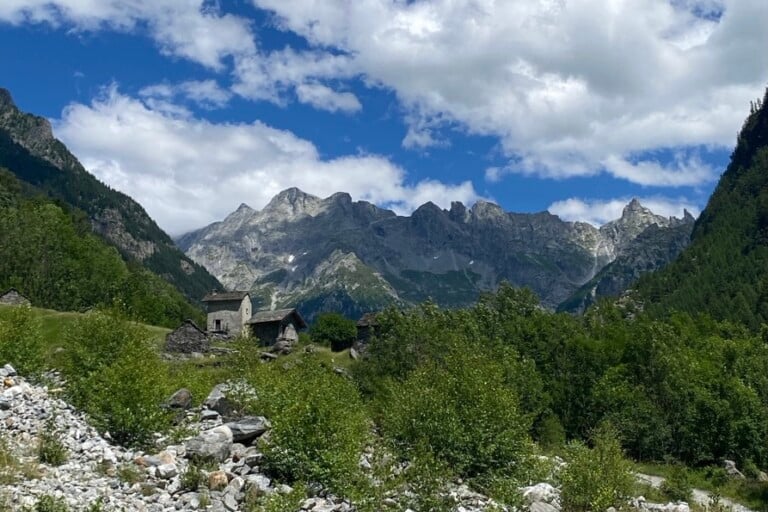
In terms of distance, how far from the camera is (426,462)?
25500 millimetres

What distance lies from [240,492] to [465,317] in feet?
247

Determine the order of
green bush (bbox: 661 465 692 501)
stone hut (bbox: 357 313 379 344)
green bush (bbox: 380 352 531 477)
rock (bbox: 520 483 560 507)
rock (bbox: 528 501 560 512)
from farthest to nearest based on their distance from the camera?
stone hut (bbox: 357 313 379 344)
green bush (bbox: 661 465 692 501)
green bush (bbox: 380 352 531 477)
rock (bbox: 520 483 560 507)
rock (bbox: 528 501 560 512)

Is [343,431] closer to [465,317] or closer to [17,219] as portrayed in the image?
[465,317]

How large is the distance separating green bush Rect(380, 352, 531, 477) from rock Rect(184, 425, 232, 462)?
878 cm

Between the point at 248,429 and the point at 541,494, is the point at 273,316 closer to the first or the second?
the point at 248,429

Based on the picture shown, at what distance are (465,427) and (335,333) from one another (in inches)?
3548

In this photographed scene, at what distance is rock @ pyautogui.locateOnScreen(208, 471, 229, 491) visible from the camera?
23312mm

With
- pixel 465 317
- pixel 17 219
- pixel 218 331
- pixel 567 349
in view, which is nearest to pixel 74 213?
pixel 17 219

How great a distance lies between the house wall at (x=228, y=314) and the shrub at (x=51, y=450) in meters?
100

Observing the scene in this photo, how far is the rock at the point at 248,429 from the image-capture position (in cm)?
2955

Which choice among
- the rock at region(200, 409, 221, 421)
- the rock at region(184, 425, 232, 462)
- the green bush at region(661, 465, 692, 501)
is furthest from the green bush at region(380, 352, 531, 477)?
the green bush at region(661, 465, 692, 501)

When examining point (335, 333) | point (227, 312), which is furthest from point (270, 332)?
point (227, 312)

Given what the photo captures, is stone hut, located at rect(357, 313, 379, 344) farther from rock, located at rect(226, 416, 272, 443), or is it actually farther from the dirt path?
rock, located at rect(226, 416, 272, 443)

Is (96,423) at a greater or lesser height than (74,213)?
lesser
